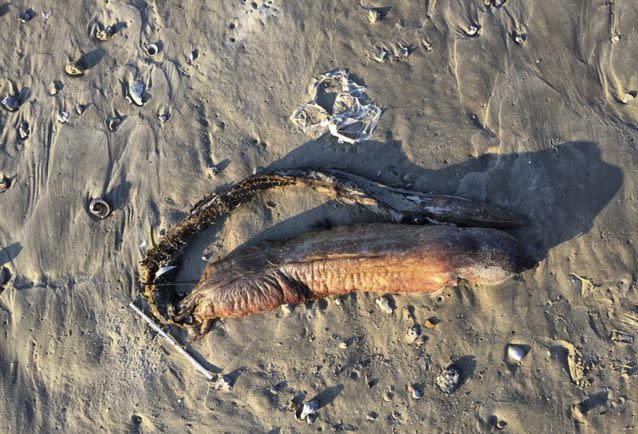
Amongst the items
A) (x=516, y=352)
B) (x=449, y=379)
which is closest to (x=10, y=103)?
(x=449, y=379)

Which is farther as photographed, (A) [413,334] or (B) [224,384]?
(B) [224,384]

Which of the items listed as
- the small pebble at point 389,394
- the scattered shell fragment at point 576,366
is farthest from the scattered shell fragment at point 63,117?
the scattered shell fragment at point 576,366

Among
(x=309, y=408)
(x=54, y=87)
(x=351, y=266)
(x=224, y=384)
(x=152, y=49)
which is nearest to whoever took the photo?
(x=351, y=266)

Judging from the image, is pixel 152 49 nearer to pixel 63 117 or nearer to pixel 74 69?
pixel 74 69

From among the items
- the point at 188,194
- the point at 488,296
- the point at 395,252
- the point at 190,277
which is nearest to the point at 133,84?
the point at 188,194

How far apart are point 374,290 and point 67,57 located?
19.8 ft

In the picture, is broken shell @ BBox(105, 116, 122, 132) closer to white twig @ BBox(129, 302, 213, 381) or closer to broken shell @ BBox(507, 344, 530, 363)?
white twig @ BBox(129, 302, 213, 381)

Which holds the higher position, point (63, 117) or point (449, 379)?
point (63, 117)

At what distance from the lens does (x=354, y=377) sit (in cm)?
651

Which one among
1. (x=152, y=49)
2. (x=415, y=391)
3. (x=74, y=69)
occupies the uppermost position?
(x=152, y=49)

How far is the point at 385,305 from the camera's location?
21.1 feet

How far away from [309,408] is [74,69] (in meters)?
6.37

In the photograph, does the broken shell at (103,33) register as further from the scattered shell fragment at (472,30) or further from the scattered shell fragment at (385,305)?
the scattered shell fragment at (385,305)

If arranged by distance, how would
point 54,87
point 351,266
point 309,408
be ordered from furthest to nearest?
point 54,87, point 309,408, point 351,266
